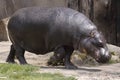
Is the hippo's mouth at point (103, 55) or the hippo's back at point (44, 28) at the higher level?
the hippo's back at point (44, 28)

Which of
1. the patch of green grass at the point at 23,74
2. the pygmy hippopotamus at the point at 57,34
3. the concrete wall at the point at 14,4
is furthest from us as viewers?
the concrete wall at the point at 14,4

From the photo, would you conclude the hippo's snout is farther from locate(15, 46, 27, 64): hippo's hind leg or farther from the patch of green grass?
locate(15, 46, 27, 64): hippo's hind leg

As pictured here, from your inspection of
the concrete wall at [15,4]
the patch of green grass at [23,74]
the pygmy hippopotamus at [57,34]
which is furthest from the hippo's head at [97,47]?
the concrete wall at [15,4]

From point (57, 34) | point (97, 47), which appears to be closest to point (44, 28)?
point (57, 34)

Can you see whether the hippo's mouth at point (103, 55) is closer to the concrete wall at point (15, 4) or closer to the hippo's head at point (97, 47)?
the hippo's head at point (97, 47)

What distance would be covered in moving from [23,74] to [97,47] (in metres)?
1.77

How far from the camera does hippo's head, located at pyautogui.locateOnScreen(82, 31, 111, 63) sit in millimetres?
8469

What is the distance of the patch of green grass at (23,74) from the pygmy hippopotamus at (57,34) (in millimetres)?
926

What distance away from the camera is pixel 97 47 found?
336 inches

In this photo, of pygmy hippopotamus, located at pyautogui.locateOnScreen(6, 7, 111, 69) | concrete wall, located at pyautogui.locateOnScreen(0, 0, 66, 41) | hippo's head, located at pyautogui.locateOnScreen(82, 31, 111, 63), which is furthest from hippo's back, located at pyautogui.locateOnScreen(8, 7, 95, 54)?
concrete wall, located at pyautogui.locateOnScreen(0, 0, 66, 41)

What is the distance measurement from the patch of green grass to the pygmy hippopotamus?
926 mm

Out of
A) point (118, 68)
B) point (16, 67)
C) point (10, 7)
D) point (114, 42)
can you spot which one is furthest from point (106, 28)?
point (16, 67)

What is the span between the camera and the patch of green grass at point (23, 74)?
281 inches

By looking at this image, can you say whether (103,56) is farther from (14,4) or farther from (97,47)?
(14,4)
